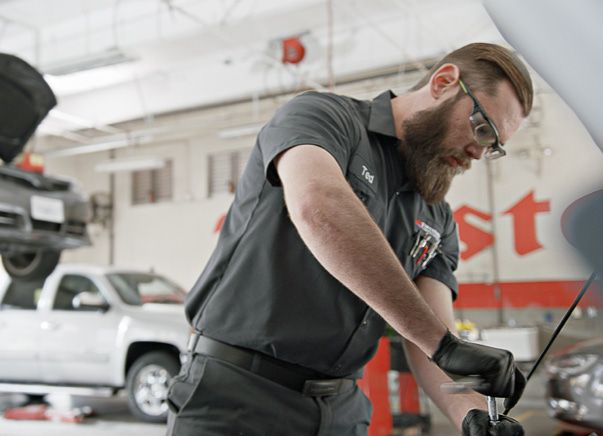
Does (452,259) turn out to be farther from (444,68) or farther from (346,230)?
(346,230)

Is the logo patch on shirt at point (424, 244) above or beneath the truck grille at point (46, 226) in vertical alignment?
beneath

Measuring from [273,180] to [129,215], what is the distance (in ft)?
42.1

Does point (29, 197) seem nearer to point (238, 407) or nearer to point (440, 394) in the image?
point (238, 407)

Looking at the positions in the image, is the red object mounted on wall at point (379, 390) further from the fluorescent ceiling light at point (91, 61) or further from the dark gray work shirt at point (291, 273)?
the fluorescent ceiling light at point (91, 61)

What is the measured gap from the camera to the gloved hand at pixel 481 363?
104 centimetres

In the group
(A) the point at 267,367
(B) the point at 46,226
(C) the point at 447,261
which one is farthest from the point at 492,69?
(B) the point at 46,226

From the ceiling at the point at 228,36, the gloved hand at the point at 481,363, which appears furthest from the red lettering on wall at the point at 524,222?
the gloved hand at the point at 481,363

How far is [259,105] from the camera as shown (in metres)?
11.8

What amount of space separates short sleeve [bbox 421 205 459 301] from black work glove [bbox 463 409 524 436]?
53 centimetres

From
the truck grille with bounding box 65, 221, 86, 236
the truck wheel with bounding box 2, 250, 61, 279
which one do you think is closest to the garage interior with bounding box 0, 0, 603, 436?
the truck wheel with bounding box 2, 250, 61, 279

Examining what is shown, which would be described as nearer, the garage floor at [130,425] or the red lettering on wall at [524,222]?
the garage floor at [130,425]

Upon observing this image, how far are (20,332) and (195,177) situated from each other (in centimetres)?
629

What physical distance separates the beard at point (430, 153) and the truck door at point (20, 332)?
6.02 m

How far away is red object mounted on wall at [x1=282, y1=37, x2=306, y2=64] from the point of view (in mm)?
8180
